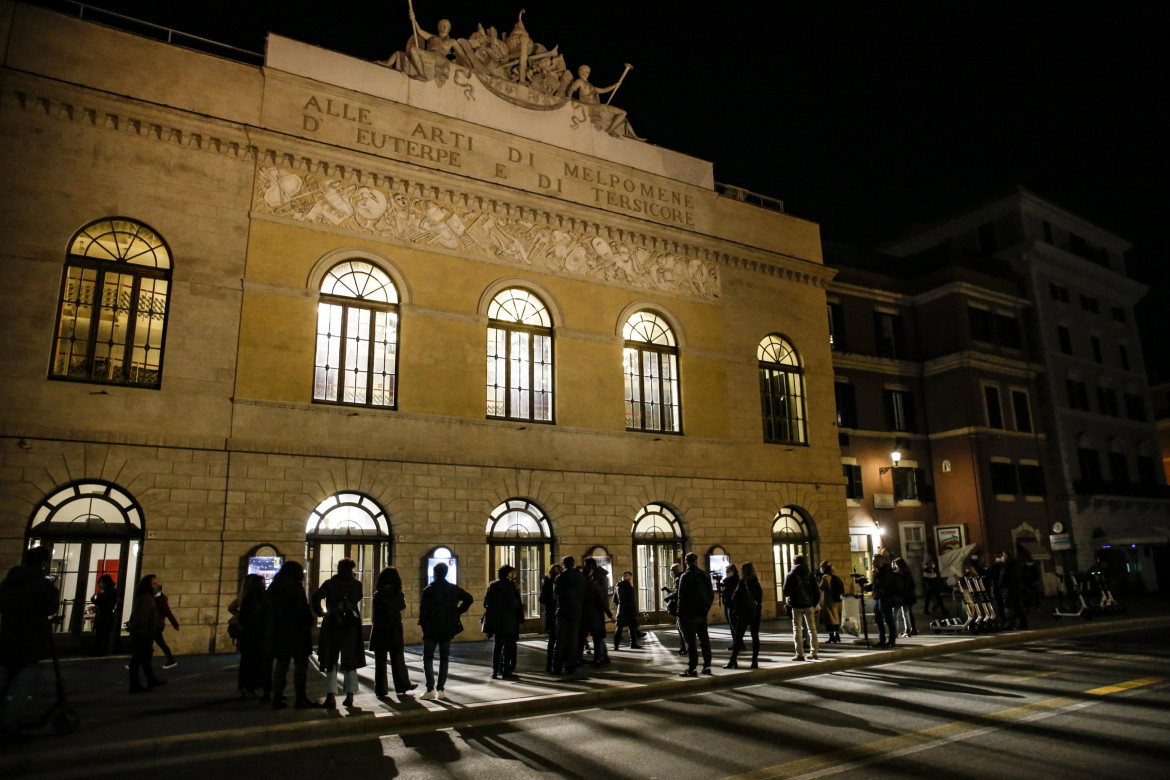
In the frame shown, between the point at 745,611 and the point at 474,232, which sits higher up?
the point at 474,232

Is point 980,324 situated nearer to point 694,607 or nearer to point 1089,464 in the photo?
point 1089,464

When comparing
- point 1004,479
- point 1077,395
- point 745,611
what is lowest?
point 745,611

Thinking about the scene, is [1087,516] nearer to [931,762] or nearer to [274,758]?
[931,762]

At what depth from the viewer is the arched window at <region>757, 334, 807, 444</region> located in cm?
2352

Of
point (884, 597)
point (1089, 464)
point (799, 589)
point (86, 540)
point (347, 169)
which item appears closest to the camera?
point (799, 589)

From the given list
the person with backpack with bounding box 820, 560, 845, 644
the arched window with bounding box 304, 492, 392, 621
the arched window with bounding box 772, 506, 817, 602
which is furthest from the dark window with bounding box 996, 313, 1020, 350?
the arched window with bounding box 304, 492, 392, 621

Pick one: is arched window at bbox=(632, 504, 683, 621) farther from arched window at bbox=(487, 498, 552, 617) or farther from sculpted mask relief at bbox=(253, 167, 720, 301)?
sculpted mask relief at bbox=(253, 167, 720, 301)

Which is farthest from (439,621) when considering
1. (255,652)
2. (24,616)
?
(24,616)

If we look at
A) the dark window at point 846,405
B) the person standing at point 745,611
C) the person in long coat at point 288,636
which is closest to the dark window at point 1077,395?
→ the dark window at point 846,405

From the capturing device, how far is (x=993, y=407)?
3142 cm

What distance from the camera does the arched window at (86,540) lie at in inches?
552

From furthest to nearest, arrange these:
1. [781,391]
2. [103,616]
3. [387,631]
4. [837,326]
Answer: [837,326] → [781,391] → [103,616] → [387,631]

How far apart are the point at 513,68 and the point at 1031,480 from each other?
1036 inches

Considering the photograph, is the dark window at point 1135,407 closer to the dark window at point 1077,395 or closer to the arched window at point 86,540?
the dark window at point 1077,395
